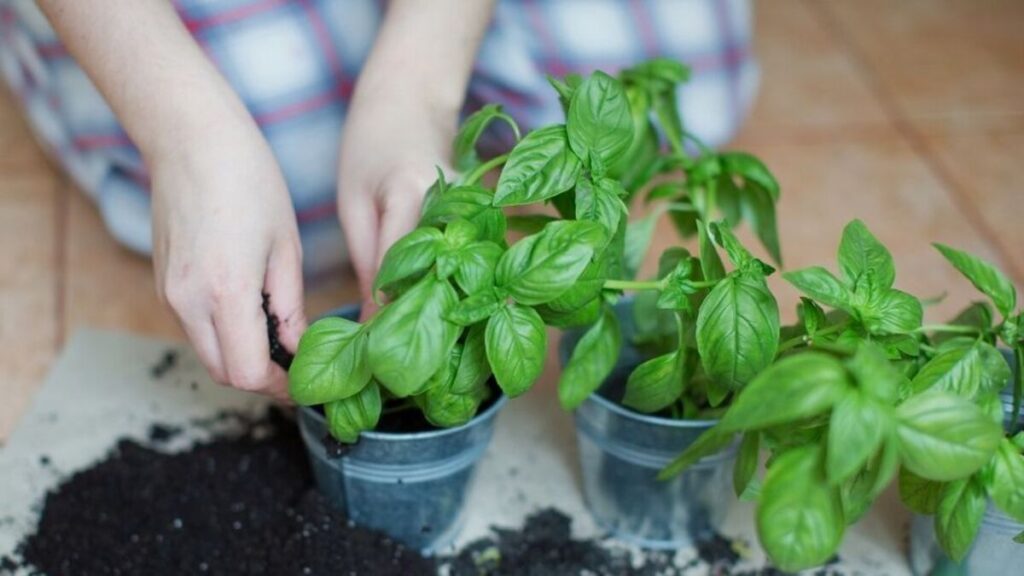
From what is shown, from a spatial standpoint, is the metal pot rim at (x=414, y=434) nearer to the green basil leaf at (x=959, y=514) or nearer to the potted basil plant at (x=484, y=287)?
the potted basil plant at (x=484, y=287)

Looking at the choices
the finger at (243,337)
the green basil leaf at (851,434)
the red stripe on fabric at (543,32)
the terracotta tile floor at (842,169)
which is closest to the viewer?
the green basil leaf at (851,434)

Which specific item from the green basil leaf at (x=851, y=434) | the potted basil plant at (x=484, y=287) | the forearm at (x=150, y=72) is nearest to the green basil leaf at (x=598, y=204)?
the potted basil plant at (x=484, y=287)

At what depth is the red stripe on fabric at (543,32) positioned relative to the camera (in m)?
1.45

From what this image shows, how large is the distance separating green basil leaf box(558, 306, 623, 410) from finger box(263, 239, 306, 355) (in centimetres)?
21

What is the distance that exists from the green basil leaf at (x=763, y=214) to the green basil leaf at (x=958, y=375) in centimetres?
20

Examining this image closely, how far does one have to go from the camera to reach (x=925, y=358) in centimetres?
90

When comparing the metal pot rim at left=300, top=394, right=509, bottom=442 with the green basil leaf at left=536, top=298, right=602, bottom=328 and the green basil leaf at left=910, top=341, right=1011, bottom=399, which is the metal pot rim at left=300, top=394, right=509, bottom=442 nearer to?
the green basil leaf at left=536, top=298, right=602, bottom=328

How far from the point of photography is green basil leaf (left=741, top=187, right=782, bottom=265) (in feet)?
3.35

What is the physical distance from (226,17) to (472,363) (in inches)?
23.1

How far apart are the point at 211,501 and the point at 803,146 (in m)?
0.94

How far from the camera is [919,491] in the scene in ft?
2.82

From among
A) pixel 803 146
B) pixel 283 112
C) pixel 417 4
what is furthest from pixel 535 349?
pixel 803 146

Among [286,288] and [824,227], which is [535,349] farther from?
[824,227]

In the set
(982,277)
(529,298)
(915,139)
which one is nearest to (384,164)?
(529,298)
